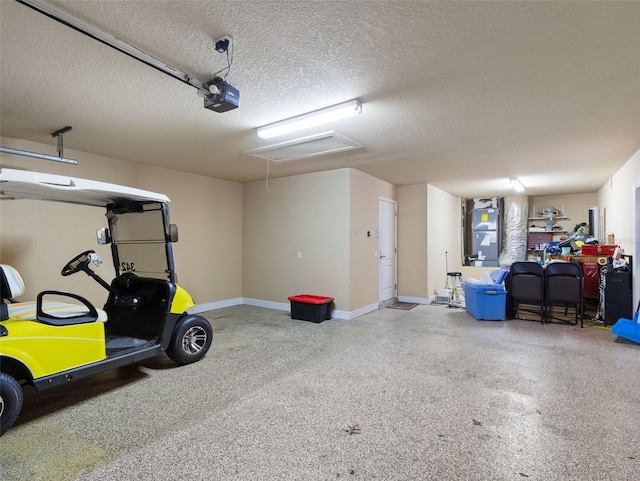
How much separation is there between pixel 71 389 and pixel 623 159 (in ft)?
24.4

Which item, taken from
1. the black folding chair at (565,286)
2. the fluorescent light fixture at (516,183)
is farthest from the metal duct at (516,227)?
the black folding chair at (565,286)

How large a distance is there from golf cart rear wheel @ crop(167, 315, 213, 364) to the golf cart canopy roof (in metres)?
1.29

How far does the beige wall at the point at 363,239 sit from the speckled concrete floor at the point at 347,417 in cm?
184

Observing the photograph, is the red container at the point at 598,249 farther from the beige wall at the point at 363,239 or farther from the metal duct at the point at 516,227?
the beige wall at the point at 363,239

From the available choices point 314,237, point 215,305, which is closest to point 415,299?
point 314,237

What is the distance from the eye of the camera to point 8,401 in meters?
2.20

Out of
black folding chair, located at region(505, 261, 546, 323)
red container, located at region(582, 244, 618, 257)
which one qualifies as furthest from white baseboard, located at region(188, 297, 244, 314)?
red container, located at region(582, 244, 618, 257)

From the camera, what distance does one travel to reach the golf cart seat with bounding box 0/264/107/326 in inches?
96.8

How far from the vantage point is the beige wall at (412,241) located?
283 inches

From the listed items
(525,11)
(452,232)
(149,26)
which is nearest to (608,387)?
(525,11)

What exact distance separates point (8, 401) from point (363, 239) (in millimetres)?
4942

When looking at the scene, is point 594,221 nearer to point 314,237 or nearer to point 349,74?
point 314,237

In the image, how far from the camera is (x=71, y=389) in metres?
2.96

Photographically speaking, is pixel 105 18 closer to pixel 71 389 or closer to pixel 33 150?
pixel 71 389
